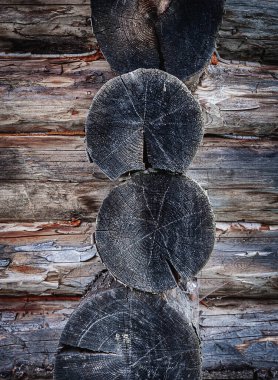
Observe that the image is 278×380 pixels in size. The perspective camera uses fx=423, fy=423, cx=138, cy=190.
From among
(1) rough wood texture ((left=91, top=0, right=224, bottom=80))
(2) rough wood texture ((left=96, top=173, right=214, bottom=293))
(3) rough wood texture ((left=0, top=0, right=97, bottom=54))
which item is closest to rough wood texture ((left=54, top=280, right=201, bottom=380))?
(2) rough wood texture ((left=96, top=173, right=214, bottom=293))

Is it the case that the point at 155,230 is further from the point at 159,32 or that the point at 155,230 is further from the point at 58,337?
the point at 58,337

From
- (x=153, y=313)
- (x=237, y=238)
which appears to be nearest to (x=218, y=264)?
(x=237, y=238)

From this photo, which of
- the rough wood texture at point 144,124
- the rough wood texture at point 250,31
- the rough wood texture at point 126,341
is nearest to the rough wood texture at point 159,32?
the rough wood texture at point 144,124

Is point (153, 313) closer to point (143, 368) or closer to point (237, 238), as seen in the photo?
point (143, 368)

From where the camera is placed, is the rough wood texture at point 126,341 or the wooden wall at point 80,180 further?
the wooden wall at point 80,180

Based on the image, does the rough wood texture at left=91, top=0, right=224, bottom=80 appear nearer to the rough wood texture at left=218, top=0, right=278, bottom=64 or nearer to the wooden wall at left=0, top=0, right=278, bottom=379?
the wooden wall at left=0, top=0, right=278, bottom=379

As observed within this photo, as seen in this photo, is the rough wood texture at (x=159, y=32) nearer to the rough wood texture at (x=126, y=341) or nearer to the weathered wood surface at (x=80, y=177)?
the weathered wood surface at (x=80, y=177)
